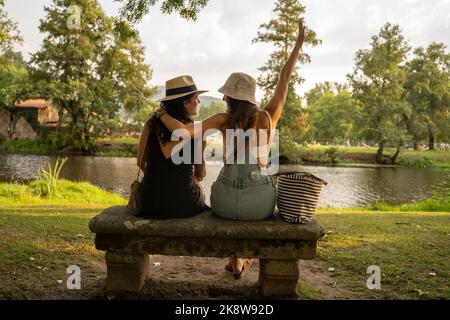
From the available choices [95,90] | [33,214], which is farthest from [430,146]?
[33,214]

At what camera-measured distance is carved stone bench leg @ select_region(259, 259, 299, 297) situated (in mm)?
3469

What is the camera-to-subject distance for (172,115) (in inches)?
145

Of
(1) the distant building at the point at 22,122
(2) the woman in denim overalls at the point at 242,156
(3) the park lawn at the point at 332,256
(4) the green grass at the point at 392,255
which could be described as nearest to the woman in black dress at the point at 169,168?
(2) the woman in denim overalls at the point at 242,156

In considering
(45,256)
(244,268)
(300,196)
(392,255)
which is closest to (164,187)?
(300,196)

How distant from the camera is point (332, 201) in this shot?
16.2m

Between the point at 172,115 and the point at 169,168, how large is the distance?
19.2 inches

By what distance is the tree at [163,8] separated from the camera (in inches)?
249

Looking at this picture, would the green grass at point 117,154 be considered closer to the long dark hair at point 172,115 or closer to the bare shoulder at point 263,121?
the long dark hair at point 172,115

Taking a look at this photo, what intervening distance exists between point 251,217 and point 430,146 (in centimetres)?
5000

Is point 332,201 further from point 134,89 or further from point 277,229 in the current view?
point 134,89

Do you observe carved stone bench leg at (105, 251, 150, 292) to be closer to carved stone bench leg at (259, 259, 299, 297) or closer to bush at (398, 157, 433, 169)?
carved stone bench leg at (259, 259, 299, 297)

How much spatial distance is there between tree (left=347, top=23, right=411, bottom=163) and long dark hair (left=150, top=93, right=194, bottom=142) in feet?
110

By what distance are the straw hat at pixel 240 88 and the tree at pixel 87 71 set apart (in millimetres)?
28901

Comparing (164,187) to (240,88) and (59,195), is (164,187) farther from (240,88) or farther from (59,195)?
(59,195)
